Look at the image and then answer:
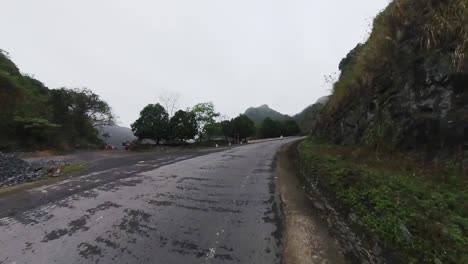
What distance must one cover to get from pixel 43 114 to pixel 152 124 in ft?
40.9

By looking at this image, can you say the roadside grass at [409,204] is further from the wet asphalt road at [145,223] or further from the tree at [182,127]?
the tree at [182,127]

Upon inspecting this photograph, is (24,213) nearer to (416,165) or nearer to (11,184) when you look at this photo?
(11,184)

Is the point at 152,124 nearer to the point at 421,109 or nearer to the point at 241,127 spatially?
the point at 241,127

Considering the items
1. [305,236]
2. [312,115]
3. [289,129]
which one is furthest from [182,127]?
[289,129]

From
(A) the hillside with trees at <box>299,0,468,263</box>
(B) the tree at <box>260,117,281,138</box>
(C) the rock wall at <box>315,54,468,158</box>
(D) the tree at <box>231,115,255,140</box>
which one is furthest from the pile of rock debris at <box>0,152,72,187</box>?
(B) the tree at <box>260,117,281,138</box>

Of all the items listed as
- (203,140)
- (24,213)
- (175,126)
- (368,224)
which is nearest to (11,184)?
(24,213)

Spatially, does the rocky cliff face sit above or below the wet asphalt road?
above

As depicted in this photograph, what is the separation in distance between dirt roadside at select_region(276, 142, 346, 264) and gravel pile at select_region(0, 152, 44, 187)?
10.5m

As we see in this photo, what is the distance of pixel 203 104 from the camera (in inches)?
1763

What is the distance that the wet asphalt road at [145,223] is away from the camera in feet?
14.9

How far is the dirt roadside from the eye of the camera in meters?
4.36

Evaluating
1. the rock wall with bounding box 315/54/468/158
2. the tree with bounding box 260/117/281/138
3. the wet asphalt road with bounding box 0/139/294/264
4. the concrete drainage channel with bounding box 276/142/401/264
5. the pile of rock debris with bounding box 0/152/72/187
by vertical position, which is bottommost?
the concrete drainage channel with bounding box 276/142/401/264

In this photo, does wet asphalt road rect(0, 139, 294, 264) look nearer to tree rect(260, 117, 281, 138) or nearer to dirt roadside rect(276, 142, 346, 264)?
dirt roadside rect(276, 142, 346, 264)

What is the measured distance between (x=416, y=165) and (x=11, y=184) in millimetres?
13437
